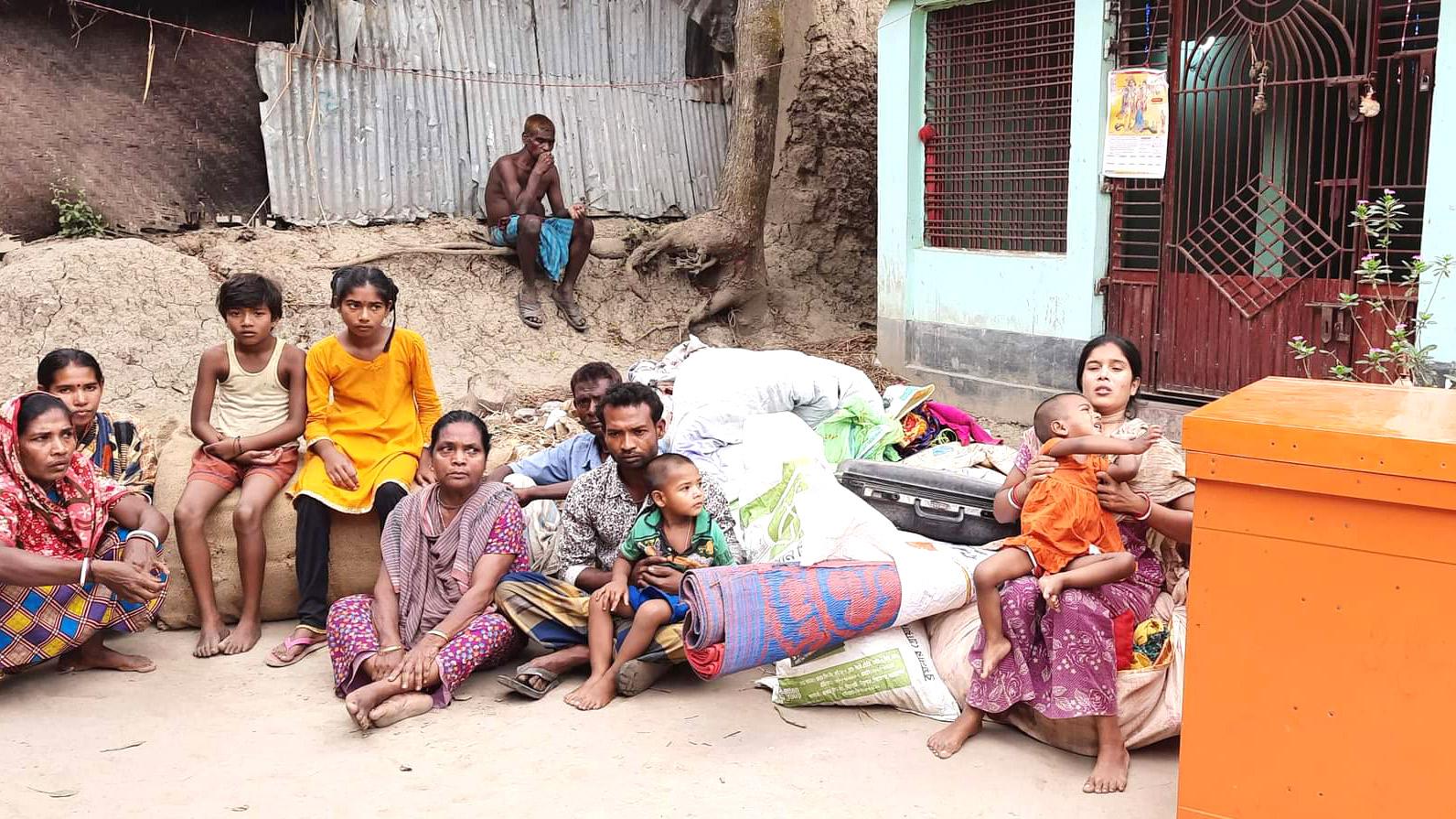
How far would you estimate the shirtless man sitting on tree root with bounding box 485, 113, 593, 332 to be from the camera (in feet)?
30.8

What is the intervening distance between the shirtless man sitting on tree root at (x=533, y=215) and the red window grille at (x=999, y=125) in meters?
2.69

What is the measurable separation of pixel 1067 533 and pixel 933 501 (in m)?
0.88

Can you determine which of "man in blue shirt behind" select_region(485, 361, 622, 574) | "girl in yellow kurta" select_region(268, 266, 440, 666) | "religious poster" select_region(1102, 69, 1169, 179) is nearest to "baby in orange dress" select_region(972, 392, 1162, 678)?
"man in blue shirt behind" select_region(485, 361, 622, 574)

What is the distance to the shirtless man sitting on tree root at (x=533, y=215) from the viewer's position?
30.8 ft

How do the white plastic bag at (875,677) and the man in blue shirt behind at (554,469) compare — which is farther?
the man in blue shirt behind at (554,469)

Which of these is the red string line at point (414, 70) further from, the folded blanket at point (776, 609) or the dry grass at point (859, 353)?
the folded blanket at point (776, 609)

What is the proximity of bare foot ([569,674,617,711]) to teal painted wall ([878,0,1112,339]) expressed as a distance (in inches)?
178

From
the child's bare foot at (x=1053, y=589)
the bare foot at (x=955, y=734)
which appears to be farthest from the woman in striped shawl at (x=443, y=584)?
the child's bare foot at (x=1053, y=589)

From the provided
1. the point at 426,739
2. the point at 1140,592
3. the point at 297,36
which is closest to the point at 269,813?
the point at 426,739

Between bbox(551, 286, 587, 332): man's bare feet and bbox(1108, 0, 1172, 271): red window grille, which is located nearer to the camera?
bbox(1108, 0, 1172, 271): red window grille

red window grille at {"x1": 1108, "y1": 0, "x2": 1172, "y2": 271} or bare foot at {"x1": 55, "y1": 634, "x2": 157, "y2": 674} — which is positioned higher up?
red window grille at {"x1": 1108, "y1": 0, "x2": 1172, "y2": 271}

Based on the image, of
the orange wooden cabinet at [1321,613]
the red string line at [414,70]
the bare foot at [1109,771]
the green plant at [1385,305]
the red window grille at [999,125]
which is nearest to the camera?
the orange wooden cabinet at [1321,613]

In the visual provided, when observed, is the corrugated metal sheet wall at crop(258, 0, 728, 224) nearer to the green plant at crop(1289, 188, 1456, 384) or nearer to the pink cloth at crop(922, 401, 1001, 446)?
the pink cloth at crop(922, 401, 1001, 446)

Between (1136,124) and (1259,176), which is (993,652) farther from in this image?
(1136,124)
